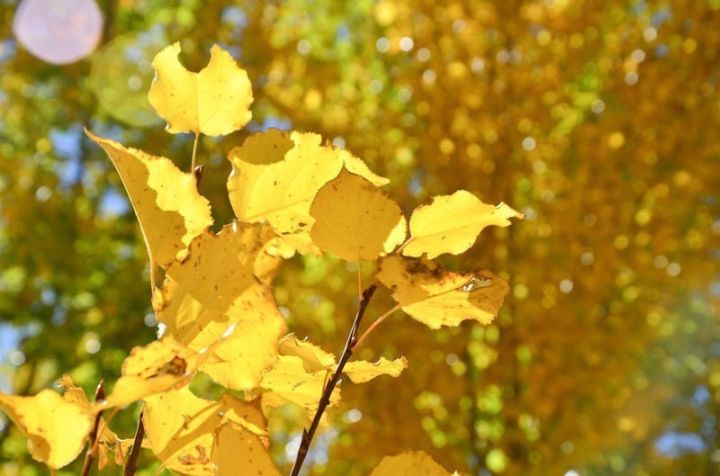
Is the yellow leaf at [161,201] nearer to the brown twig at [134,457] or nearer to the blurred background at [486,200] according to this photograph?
the brown twig at [134,457]

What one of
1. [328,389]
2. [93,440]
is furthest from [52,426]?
[328,389]

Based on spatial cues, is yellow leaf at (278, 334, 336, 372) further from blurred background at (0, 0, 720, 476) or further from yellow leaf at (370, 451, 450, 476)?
blurred background at (0, 0, 720, 476)

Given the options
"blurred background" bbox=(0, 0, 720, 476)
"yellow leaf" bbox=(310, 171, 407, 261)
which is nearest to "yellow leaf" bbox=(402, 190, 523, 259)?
"yellow leaf" bbox=(310, 171, 407, 261)

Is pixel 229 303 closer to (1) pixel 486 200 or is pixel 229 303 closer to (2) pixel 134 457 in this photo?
(2) pixel 134 457

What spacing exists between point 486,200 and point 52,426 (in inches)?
82.8

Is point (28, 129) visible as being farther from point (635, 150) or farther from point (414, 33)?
point (635, 150)

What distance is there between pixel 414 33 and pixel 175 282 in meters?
2.48

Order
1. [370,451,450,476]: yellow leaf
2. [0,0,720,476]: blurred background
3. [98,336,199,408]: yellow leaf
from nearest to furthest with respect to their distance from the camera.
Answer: [98,336,199,408]: yellow leaf
[370,451,450,476]: yellow leaf
[0,0,720,476]: blurred background

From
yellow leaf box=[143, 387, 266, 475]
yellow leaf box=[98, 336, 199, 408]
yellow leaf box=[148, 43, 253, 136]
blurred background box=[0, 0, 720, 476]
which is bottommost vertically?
blurred background box=[0, 0, 720, 476]

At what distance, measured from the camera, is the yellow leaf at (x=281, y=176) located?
337 mm

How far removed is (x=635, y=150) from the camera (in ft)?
7.71

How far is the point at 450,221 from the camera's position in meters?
0.34

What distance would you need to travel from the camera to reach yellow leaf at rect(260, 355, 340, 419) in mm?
366

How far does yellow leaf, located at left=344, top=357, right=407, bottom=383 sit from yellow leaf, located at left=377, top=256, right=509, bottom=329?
3 cm
